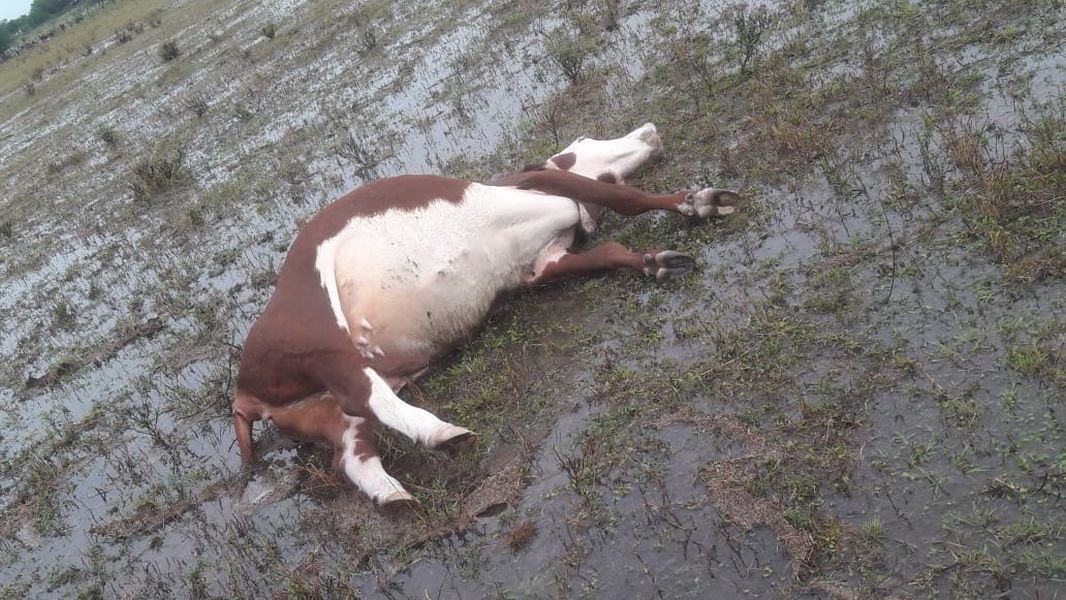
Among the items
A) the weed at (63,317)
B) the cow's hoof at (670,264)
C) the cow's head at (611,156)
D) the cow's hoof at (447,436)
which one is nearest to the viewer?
the cow's hoof at (447,436)

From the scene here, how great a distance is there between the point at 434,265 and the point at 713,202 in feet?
5.40

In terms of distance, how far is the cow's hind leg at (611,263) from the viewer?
4578mm

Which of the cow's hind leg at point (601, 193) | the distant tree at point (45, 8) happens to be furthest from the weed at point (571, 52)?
the distant tree at point (45, 8)

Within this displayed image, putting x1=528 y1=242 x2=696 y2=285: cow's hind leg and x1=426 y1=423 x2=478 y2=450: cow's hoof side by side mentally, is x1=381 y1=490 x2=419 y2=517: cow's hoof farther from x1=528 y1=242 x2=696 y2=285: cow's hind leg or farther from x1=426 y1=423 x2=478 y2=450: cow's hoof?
x1=528 y1=242 x2=696 y2=285: cow's hind leg

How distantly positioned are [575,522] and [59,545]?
121 inches

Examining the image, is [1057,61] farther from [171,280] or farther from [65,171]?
[65,171]

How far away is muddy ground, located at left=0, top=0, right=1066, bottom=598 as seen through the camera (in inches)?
111

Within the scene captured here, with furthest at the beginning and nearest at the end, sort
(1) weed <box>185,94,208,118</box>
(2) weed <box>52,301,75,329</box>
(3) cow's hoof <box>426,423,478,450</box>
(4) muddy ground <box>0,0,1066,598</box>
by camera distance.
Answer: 1. (1) weed <box>185,94,208,118</box>
2. (2) weed <box>52,301,75,329</box>
3. (3) cow's hoof <box>426,423,478,450</box>
4. (4) muddy ground <box>0,0,1066,598</box>

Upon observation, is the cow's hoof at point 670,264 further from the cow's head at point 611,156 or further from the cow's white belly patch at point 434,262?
the cow's head at point 611,156

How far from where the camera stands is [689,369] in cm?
378

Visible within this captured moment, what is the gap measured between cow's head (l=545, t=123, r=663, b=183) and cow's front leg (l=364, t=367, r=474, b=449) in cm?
243

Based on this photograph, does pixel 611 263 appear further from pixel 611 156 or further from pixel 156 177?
pixel 156 177

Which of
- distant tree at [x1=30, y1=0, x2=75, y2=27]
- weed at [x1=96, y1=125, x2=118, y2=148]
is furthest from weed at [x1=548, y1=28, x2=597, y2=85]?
distant tree at [x1=30, y1=0, x2=75, y2=27]

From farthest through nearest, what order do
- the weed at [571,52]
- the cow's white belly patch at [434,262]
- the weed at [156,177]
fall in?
1. the weed at [156,177]
2. the weed at [571,52]
3. the cow's white belly patch at [434,262]
